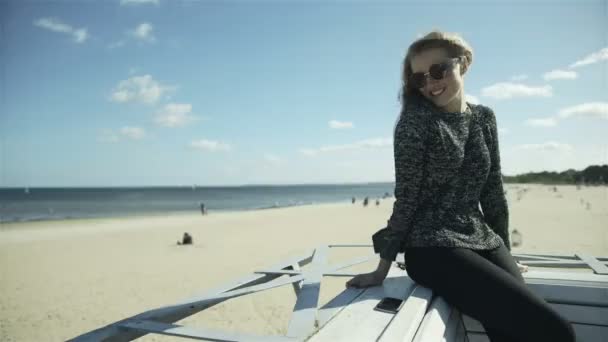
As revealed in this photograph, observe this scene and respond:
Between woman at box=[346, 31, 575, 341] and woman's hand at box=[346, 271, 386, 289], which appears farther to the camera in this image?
woman's hand at box=[346, 271, 386, 289]

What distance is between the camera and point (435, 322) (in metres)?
1.49

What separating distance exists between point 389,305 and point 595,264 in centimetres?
208

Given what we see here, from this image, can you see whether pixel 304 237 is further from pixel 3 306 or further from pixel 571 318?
pixel 571 318

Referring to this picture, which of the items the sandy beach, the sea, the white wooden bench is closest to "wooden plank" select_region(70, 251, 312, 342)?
the white wooden bench

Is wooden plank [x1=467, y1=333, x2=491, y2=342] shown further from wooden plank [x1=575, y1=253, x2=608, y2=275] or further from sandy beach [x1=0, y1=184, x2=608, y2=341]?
sandy beach [x1=0, y1=184, x2=608, y2=341]

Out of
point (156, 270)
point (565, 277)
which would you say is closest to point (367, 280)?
point (565, 277)

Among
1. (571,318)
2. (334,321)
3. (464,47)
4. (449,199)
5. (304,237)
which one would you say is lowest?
(304,237)

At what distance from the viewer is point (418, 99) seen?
2.04 m

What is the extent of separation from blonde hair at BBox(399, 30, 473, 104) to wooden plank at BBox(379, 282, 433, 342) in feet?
3.61

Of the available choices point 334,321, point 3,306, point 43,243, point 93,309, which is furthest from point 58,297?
point 43,243

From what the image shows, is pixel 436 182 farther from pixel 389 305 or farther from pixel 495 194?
pixel 389 305

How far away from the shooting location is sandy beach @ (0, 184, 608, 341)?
5039 mm

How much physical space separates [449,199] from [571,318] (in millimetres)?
1029

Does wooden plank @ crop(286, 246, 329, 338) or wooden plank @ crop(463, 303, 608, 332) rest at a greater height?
wooden plank @ crop(286, 246, 329, 338)
